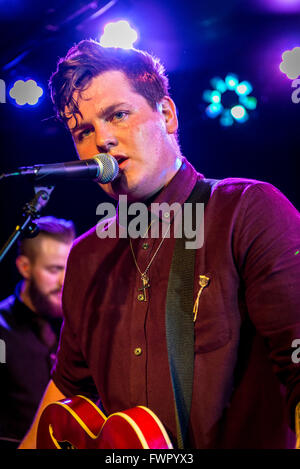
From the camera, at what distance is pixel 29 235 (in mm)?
1435

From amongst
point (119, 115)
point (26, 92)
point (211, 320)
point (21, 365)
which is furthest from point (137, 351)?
point (26, 92)

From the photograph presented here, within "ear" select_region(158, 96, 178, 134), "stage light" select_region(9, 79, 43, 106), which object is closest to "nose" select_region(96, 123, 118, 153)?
"ear" select_region(158, 96, 178, 134)

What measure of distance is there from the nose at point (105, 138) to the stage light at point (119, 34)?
188cm

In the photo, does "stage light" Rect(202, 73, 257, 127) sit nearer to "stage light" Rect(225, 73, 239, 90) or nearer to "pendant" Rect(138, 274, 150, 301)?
"stage light" Rect(225, 73, 239, 90)

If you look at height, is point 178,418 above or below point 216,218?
below

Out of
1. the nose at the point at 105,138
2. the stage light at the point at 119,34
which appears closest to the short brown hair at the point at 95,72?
the nose at the point at 105,138

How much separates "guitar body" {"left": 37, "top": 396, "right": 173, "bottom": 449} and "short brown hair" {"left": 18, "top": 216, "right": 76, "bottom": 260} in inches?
107

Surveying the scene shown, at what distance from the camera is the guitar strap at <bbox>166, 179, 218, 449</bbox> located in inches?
57.2

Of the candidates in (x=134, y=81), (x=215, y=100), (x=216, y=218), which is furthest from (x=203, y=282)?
(x=215, y=100)

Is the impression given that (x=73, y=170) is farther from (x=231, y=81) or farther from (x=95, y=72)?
(x=231, y=81)

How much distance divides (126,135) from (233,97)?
94.8 inches

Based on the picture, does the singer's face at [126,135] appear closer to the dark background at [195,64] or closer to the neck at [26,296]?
the dark background at [195,64]

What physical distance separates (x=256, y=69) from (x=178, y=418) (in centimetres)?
329

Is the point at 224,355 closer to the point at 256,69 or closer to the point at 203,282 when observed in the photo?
the point at 203,282
